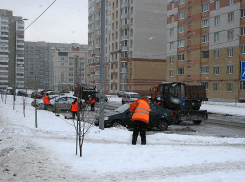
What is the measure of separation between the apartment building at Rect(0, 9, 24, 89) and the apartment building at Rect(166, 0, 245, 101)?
72282 mm

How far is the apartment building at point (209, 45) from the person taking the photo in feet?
129

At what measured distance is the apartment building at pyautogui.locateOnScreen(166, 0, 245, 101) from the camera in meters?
39.5

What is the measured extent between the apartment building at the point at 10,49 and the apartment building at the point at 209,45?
72.3m

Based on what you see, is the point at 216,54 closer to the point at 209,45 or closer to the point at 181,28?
the point at 209,45

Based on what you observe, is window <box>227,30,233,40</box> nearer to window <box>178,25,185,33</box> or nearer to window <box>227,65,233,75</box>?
window <box>227,65,233,75</box>

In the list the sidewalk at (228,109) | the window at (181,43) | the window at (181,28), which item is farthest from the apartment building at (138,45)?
the sidewalk at (228,109)

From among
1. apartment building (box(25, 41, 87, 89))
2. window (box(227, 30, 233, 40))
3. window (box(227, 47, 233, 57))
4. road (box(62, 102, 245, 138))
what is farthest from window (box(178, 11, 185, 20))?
apartment building (box(25, 41, 87, 89))

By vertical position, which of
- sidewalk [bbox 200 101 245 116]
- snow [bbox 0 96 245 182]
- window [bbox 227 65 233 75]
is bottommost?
sidewalk [bbox 200 101 245 116]

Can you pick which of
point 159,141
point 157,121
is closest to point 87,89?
point 157,121

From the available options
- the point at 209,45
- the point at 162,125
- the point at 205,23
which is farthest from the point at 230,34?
the point at 162,125

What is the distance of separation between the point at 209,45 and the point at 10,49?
3786 inches

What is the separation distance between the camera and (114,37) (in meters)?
71.5

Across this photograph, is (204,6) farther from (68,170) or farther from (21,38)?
(21,38)

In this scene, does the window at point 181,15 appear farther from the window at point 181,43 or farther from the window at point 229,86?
the window at point 229,86
